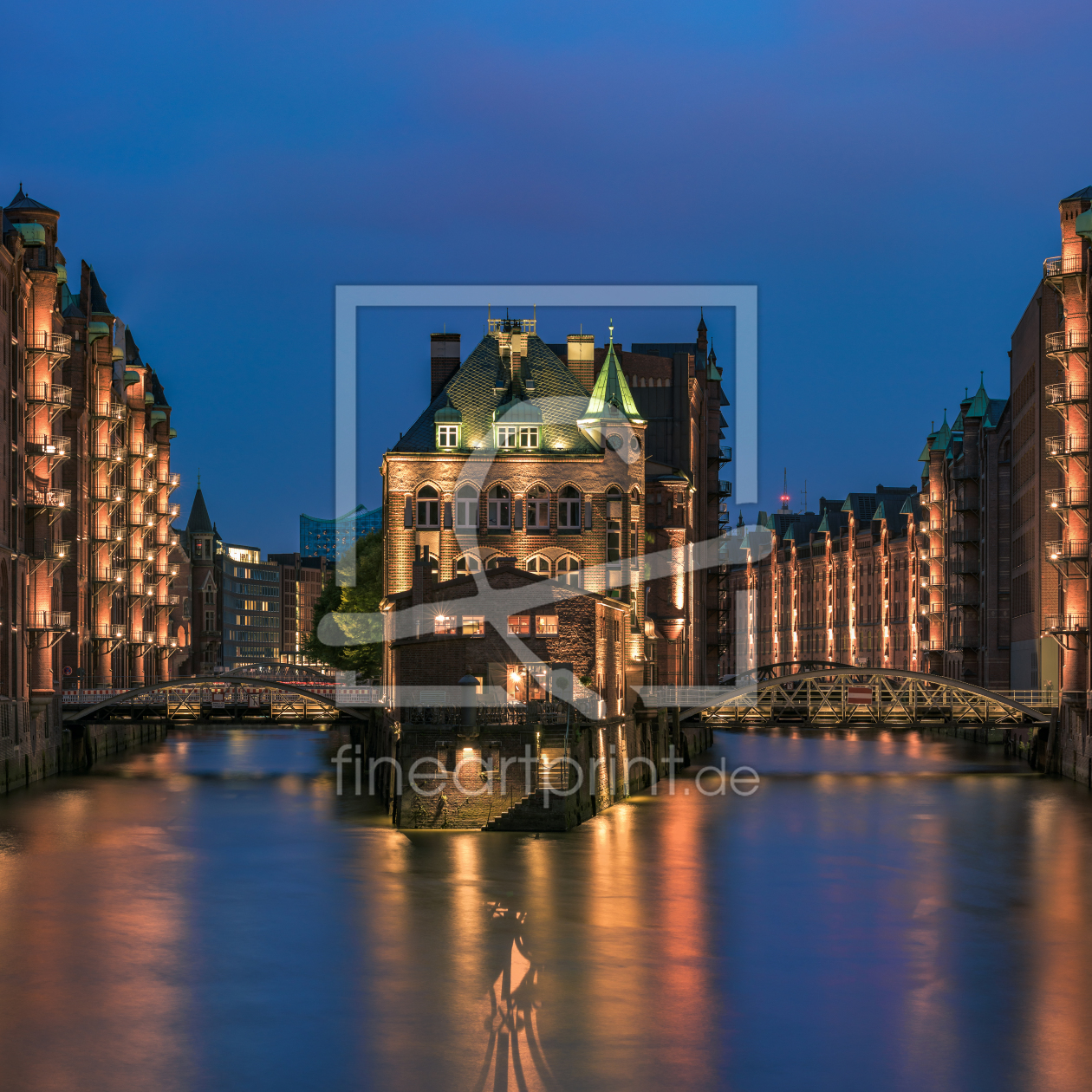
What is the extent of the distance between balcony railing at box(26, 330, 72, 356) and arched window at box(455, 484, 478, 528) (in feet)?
64.2

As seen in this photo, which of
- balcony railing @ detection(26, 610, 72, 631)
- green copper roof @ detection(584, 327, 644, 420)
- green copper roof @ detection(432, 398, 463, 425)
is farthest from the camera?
green copper roof @ detection(584, 327, 644, 420)

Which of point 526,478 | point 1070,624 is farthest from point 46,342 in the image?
point 1070,624

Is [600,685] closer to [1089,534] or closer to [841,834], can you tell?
[841,834]

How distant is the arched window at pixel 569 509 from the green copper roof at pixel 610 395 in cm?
443

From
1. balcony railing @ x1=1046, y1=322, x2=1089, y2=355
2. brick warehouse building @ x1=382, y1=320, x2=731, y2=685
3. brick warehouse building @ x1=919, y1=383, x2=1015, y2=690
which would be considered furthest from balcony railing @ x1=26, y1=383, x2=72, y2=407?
brick warehouse building @ x1=919, y1=383, x2=1015, y2=690

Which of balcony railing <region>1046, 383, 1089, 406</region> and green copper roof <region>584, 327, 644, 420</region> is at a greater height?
green copper roof <region>584, 327, 644, 420</region>

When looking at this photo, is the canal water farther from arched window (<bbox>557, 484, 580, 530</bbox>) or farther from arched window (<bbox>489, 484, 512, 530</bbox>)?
arched window (<bbox>489, 484, 512, 530</bbox>)

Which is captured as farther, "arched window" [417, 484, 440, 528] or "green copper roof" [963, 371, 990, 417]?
"green copper roof" [963, 371, 990, 417]

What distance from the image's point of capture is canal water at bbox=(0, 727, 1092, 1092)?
1147 inches

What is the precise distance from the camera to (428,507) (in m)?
82.5

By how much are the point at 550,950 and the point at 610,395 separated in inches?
2018

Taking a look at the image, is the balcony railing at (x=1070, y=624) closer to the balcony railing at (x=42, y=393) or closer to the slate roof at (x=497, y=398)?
the slate roof at (x=497, y=398)

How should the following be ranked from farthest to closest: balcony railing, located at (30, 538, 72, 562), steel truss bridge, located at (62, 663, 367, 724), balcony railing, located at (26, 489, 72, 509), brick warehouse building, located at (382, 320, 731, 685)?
steel truss bridge, located at (62, 663, 367, 724) → brick warehouse building, located at (382, 320, 731, 685) → balcony railing, located at (30, 538, 72, 562) → balcony railing, located at (26, 489, 72, 509)

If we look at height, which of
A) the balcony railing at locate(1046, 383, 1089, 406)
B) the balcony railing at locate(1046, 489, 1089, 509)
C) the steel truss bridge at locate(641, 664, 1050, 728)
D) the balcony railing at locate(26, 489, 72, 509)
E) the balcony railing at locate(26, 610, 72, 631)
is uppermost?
the balcony railing at locate(1046, 383, 1089, 406)
